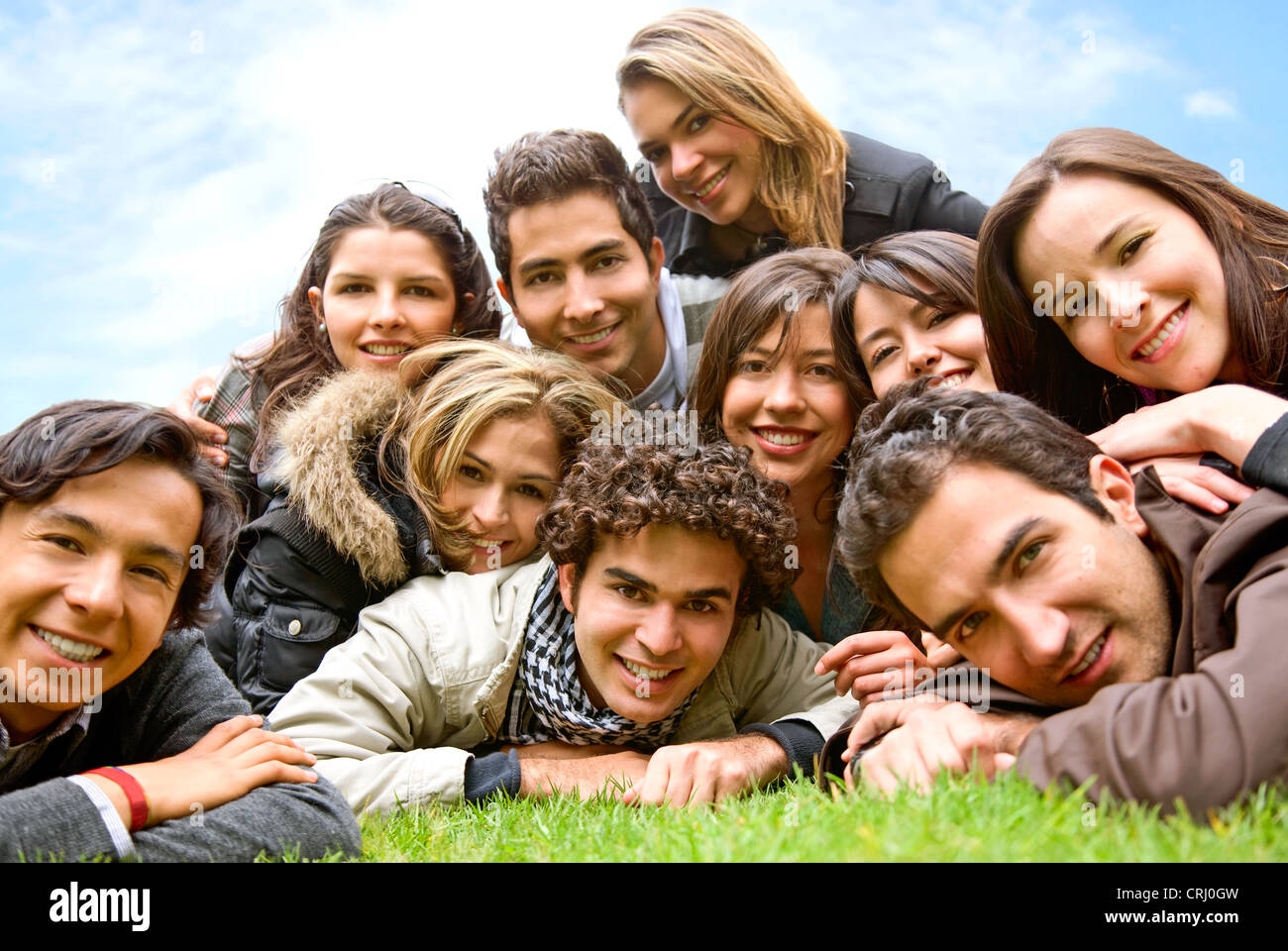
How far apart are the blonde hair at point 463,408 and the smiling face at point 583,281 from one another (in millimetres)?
438

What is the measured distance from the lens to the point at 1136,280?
420 centimetres

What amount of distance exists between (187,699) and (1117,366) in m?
3.67

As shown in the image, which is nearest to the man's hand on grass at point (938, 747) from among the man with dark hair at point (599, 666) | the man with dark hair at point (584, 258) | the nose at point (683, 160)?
the man with dark hair at point (599, 666)

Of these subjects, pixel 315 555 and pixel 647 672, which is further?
pixel 315 555

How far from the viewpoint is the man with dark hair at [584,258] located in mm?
5996

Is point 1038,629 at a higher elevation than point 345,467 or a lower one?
lower

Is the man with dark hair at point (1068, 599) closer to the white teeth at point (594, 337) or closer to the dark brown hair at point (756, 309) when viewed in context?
the dark brown hair at point (756, 309)

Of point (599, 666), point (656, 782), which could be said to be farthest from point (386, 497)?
point (656, 782)

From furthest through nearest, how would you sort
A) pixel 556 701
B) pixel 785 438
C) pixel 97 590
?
pixel 785 438
pixel 556 701
pixel 97 590

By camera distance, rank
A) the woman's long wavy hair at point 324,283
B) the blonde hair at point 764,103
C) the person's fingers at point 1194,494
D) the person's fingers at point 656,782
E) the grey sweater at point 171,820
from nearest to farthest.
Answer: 1. the grey sweater at point 171,820
2. the person's fingers at point 1194,494
3. the person's fingers at point 656,782
4. the woman's long wavy hair at point 324,283
5. the blonde hair at point 764,103

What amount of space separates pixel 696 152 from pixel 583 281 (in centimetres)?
116

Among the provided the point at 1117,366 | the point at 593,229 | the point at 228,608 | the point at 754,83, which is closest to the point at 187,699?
the point at 228,608

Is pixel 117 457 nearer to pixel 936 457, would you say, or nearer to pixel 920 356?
pixel 936 457

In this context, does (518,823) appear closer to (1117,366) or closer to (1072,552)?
(1072,552)
